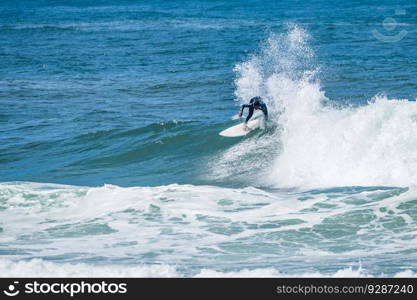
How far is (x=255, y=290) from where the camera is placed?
1050 cm

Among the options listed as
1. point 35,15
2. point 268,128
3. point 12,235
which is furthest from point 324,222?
point 35,15

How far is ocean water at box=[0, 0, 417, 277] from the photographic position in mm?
→ 13188

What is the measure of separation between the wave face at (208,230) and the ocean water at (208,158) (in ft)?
0.13

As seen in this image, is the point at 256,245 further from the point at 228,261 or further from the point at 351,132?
the point at 351,132

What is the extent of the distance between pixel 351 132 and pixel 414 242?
8.20m
